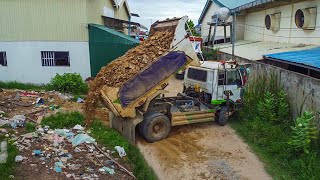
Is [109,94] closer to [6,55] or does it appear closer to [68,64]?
[68,64]

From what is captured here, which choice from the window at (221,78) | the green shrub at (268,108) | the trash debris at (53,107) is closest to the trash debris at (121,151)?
the window at (221,78)

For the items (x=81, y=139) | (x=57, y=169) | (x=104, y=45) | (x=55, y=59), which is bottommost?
(x=57, y=169)

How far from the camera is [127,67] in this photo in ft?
30.1

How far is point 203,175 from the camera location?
24.9 feet

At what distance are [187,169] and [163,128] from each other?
216 centimetres

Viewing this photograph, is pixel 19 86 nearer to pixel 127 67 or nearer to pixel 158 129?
pixel 127 67

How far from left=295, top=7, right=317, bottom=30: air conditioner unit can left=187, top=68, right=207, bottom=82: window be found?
6.81 m

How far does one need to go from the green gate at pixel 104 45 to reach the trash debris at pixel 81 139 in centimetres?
747

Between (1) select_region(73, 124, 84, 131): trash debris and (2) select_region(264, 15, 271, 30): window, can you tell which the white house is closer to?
(1) select_region(73, 124, 84, 131): trash debris

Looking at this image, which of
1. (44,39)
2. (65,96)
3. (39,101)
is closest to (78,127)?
(39,101)

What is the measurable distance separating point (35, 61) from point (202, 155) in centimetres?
1174

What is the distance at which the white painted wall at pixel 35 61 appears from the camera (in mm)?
16359

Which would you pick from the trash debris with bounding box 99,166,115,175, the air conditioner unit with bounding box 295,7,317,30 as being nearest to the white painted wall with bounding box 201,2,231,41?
the air conditioner unit with bounding box 295,7,317,30

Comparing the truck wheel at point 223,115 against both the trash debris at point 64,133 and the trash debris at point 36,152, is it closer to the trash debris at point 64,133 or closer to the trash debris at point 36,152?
the trash debris at point 64,133
